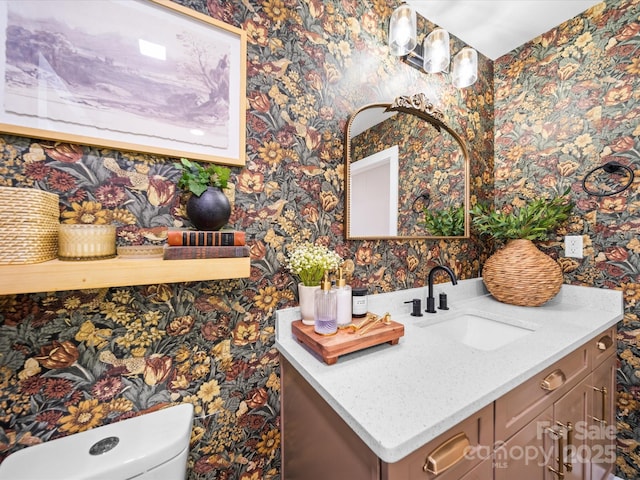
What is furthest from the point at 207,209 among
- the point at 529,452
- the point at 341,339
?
the point at 529,452

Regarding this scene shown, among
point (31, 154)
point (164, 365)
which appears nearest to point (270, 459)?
point (164, 365)

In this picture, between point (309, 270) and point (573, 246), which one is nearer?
point (309, 270)

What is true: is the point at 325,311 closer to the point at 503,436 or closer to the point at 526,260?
the point at 503,436

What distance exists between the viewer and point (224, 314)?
91 cm

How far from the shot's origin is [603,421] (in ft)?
3.75

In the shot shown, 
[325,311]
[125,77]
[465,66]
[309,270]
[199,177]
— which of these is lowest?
[325,311]

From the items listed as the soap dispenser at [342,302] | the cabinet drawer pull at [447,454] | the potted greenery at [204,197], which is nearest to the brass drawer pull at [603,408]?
the cabinet drawer pull at [447,454]

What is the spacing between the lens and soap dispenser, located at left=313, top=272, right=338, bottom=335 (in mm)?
865

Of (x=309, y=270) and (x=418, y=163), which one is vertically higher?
(x=418, y=163)

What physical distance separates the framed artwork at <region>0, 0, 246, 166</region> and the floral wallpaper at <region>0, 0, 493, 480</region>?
0.05m

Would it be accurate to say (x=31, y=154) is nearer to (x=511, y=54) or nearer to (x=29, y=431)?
(x=29, y=431)

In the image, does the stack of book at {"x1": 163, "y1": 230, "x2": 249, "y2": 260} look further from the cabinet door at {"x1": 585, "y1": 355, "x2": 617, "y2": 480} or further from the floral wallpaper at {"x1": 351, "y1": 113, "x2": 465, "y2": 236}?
the cabinet door at {"x1": 585, "y1": 355, "x2": 617, "y2": 480}

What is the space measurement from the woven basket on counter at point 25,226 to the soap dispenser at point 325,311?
732 mm

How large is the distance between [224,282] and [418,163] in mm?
1178
